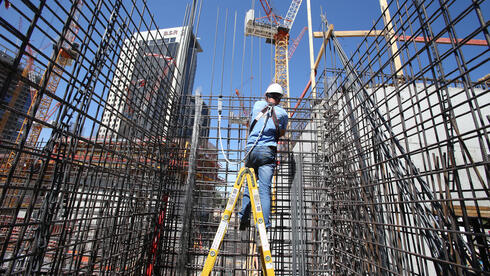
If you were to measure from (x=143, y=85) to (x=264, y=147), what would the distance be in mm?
2070

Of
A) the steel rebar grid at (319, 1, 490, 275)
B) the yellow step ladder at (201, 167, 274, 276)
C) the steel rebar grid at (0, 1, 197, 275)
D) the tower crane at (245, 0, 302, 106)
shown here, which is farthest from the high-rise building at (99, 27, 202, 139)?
the tower crane at (245, 0, 302, 106)

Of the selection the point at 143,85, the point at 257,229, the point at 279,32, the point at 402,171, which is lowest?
the point at 257,229

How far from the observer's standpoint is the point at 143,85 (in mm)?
3303

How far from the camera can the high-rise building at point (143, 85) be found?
2.82 m

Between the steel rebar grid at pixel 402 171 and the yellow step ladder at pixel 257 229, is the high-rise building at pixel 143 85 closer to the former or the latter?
the yellow step ladder at pixel 257 229

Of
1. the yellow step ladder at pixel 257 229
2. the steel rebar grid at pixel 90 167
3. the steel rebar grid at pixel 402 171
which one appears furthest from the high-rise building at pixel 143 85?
the steel rebar grid at pixel 402 171

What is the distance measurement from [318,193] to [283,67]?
30223mm

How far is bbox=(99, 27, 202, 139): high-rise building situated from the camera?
282cm

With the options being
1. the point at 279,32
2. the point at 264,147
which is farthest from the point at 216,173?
the point at 279,32

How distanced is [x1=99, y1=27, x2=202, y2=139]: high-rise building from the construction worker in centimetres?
165

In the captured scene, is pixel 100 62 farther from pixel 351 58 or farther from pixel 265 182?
pixel 351 58

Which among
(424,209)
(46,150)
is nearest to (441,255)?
(424,209)

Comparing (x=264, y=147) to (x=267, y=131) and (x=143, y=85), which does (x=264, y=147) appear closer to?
(x=267, y=131)

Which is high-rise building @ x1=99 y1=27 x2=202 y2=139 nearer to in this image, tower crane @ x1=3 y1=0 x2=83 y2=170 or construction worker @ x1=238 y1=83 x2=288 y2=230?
tower crane @ x1=3 y1=0 x2=83 y2=170
